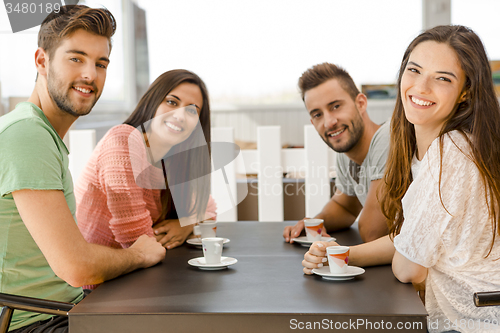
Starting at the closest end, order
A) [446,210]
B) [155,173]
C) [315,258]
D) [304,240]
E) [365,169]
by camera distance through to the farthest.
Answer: [446,210] < [315,258] < [304,240] < [155,173] < [365,169]

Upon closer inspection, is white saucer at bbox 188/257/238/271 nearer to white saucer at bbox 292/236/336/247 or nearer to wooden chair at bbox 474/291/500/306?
white saucer at bbox 292/236/336/247

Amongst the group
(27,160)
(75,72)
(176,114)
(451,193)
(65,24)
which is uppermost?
(65,24)

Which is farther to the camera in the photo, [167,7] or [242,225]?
[167,7]

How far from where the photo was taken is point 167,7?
5570 mm

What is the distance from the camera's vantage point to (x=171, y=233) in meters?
1.58

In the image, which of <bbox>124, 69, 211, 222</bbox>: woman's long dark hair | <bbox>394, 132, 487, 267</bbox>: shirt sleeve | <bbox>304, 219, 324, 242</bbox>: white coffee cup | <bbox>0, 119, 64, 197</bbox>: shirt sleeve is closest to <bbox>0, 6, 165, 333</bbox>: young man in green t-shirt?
<bbox>0, 119, 64, 197</bbox>: shirt sleeve

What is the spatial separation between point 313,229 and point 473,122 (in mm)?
620

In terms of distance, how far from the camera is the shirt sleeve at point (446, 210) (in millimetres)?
1034

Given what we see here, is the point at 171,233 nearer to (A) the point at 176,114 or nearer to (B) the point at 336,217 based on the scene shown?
(A) the point at 176,114

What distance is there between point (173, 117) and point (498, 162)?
4.08ft

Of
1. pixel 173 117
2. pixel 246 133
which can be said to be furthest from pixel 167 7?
pixel 173 117

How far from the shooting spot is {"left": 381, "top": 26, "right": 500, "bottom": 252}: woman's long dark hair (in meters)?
1.05

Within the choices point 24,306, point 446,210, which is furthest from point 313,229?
point 24,306

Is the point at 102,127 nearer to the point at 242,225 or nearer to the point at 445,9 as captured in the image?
the point at 242,225
